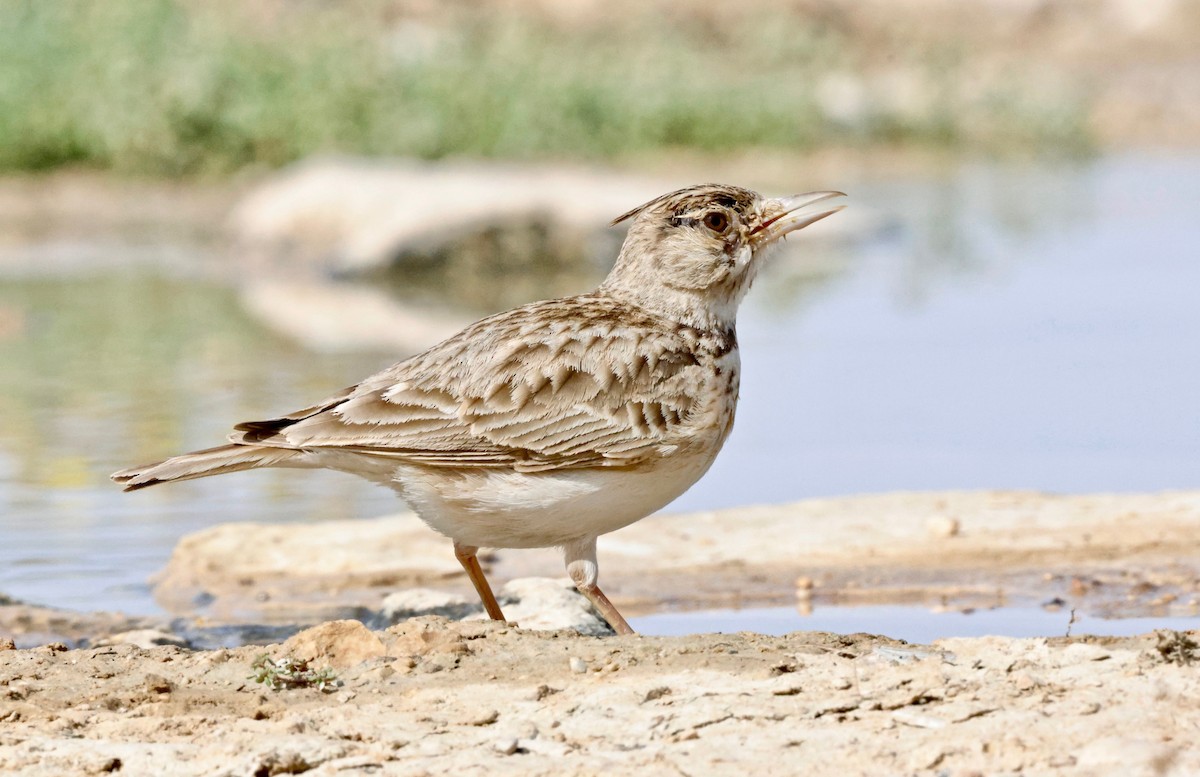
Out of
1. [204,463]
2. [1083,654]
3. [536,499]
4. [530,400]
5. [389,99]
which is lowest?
[1083,654]

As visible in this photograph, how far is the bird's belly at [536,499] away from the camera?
6.06 metres

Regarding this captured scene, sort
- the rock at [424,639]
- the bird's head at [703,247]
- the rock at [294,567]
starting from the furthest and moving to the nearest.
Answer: the rock at [294,567], the bird's head at [703,247], the rock at [424,639]

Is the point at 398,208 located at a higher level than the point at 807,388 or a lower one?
higher

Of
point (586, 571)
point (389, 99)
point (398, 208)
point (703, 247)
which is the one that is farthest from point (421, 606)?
point (389, 99)

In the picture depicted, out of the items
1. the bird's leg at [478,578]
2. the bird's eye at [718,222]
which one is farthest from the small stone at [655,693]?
→ the bird's eye at [718,222]

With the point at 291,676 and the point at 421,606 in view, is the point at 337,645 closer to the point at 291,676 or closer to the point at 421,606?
the point at 291,676

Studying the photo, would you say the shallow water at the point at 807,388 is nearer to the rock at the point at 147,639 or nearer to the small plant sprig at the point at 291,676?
the rock at the point at 147,639

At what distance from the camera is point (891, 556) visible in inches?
320

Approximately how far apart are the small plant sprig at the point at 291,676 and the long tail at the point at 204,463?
3.03 ft

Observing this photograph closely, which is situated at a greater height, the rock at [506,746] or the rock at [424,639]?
the rock at [424,639]

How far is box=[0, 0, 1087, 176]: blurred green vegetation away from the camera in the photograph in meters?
22.6

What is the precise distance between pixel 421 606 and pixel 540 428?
1.37 m

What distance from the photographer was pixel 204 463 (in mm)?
6086

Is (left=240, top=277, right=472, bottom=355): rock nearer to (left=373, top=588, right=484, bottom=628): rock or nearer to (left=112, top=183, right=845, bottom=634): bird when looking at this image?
(left=373, top=588, right=484, bottom=628): rock
